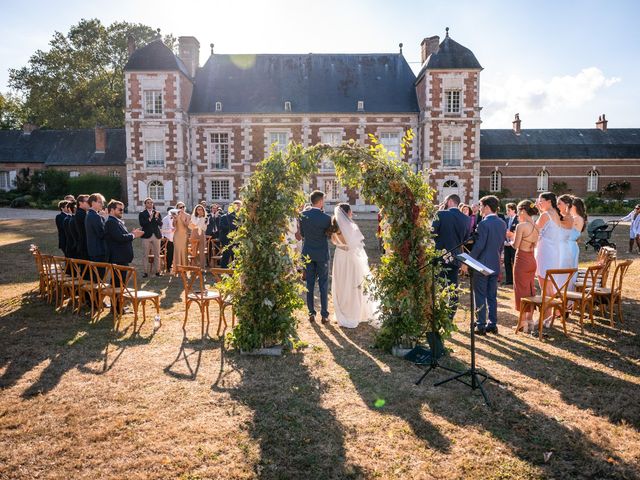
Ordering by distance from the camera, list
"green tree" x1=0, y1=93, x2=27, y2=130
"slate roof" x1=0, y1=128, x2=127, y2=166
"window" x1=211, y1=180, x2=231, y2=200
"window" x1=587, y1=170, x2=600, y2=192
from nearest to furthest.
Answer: "window" x1=211, y1=180, x2=231, y2=200, "slate roof" x1=0, y1=128, x2=127, y2=166, "window" x1=587, y1=170, x2=600, y2=192, "green tree" x1=0, y1=93, x2=27, y2=130

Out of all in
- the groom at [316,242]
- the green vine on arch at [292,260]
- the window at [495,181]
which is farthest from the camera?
the window at [495,181]

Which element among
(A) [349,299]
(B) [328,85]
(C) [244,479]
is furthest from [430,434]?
(B) [328,85]

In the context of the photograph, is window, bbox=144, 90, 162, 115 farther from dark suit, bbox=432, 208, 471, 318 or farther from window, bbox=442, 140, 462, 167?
dark suit, bbox=432, 208, 471, 318

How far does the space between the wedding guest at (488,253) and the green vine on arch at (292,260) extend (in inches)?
45.9

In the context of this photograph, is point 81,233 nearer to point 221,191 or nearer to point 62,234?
point 62,234

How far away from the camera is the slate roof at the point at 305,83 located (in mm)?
28594

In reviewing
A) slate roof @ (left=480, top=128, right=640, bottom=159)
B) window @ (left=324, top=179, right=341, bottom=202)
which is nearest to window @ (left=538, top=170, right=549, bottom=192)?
slate roof @ (left=480, top=128, right=640, bottom=159)

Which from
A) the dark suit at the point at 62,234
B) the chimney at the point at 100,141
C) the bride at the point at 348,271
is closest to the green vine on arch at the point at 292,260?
the bride at the point at 348,271

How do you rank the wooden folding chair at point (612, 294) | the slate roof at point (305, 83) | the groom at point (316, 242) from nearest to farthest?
the wooden folding chair at point (612, 294)
the groom at point (316, 242)
the slate roof at point (305, 83)

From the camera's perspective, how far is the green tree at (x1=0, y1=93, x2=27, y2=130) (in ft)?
141

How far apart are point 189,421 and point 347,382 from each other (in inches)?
62.6

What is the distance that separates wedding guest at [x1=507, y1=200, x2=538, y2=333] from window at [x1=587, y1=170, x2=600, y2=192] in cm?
3149

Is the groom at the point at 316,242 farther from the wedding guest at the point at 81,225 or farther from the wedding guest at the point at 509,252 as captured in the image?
the wedding guest at the point at 509,252

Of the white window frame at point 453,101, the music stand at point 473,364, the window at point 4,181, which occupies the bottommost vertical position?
the music stand at point 473,364
